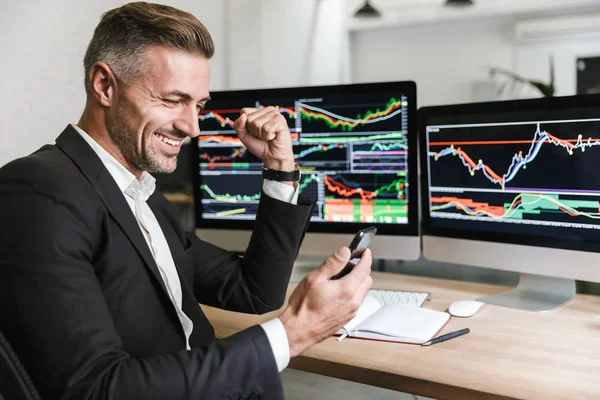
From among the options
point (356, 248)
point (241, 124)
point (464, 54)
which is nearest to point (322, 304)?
point (356, 248)

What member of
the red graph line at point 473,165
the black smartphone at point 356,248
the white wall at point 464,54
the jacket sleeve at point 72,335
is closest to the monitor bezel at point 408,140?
the red graph line at point 473,165

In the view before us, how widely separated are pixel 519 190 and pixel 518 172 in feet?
0.14

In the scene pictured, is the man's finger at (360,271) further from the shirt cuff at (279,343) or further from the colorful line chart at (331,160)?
the colorful line chart at (331,160)

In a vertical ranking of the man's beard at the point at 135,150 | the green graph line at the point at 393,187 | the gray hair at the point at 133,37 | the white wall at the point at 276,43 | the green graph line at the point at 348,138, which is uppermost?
the white wall at the point at 276,43

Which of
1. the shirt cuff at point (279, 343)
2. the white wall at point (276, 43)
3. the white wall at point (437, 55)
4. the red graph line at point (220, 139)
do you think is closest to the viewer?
the shirt cuff at point (279, 343)

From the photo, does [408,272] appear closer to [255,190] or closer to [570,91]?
[255,190]

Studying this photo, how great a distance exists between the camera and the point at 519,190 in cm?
140

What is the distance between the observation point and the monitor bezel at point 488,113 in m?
1.30

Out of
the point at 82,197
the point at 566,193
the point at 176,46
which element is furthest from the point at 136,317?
the point at 566,193

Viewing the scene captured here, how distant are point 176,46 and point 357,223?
0.79 metres

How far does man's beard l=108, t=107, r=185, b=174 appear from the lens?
1.04 meters

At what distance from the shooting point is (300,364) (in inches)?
45.1

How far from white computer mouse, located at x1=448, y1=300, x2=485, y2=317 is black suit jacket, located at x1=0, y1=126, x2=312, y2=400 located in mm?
622

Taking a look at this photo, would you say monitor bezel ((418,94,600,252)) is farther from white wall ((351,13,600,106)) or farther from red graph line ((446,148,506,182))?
white wall ((351,13,600,106))
